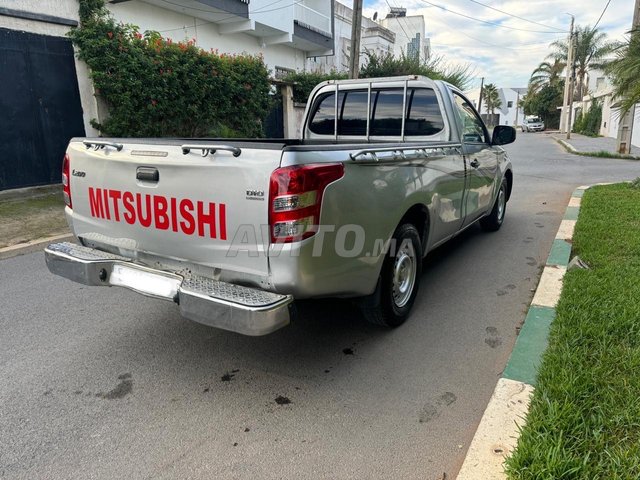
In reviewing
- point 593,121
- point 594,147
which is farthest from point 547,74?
point 594,147

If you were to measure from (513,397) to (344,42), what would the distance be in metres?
25.1

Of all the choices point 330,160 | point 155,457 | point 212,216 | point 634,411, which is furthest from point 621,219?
point 155,457

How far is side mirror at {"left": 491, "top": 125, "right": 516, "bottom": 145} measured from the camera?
5.63 m

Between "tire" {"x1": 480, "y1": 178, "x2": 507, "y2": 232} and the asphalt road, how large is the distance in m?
1.97

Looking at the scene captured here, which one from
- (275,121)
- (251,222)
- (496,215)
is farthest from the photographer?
(275,121)

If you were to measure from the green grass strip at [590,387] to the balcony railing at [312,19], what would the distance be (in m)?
17.1

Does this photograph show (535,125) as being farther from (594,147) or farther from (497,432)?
(497,432)

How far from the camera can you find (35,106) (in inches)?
334

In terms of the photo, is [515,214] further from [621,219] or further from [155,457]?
[155,457]

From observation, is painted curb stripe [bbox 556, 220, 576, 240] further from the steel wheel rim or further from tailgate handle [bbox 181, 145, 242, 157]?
tailgate handle [bbox 181, 145, 242, 157]

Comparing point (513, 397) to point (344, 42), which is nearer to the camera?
point (513, 397)

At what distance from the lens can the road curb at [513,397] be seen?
2223 millimetres

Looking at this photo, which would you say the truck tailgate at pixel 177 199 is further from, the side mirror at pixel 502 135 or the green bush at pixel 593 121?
the green bush at pixel 593 121

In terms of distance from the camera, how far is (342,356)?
3357 millimetres
